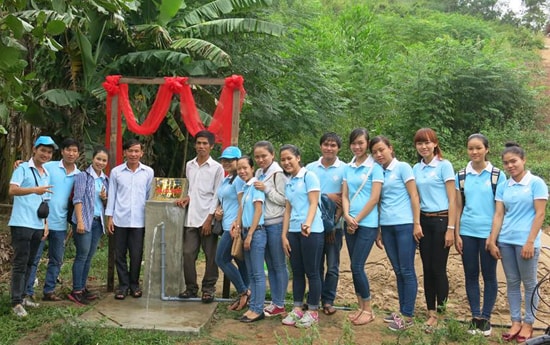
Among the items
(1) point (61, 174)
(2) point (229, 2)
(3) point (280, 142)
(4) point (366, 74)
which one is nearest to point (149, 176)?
(1) point (61, 174)

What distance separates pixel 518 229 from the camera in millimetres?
4344

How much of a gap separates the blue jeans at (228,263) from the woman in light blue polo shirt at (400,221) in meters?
1.41

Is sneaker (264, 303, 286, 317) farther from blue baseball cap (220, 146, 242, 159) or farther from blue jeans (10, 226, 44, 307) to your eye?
blue jeans (10, 226, 44, 307)

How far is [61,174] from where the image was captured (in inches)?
210

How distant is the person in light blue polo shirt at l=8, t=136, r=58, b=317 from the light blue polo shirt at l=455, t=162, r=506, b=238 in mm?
3423

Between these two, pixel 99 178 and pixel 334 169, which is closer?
pixel 334 169

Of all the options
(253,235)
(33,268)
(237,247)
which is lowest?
(33,268)

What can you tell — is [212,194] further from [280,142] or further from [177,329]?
[280,142]

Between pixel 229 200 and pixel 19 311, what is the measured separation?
2.04 metres

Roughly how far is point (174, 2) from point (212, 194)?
15.2 ft

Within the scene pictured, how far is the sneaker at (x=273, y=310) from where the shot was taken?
510 cm

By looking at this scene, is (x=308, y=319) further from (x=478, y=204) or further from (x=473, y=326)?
(x=478, y=204)

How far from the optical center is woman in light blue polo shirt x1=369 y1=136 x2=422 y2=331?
15.2 ft

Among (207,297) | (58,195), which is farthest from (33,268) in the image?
(207,297)
